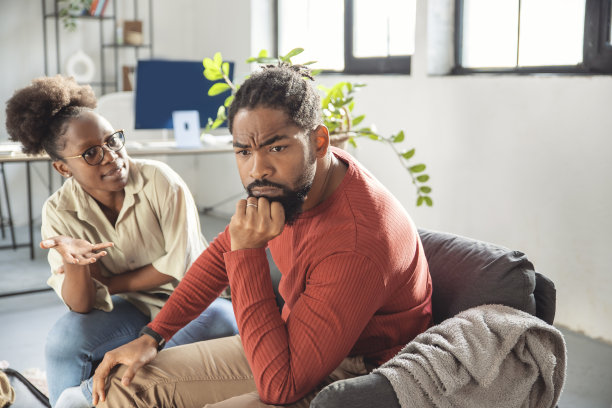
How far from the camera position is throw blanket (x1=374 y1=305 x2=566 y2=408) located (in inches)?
44.3

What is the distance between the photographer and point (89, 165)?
69.3 inches

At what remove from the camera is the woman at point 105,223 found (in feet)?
5.50

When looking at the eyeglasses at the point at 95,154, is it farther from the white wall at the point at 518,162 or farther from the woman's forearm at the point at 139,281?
the white wall at the point at 518,162

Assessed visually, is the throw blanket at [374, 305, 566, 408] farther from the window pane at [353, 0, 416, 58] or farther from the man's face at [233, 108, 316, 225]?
the window pane at [353, 0, 416, 58]

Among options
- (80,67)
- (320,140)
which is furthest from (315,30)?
(320,140)

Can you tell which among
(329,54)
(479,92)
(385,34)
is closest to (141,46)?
(329,54)

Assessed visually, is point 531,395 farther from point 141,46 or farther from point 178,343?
point 141,46

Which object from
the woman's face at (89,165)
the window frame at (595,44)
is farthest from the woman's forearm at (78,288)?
the window frame at (595,44)

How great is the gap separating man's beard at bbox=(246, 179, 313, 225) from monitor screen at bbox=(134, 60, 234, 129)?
2.32 m

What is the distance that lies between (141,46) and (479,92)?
10.1 feet

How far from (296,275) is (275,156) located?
9.8 inches

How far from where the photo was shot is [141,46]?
5.21 m

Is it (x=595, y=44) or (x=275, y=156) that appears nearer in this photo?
(x=275, y=156)

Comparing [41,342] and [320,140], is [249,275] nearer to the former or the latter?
[320,140]
